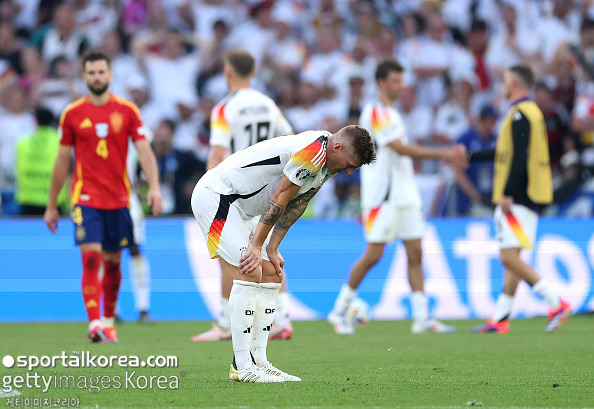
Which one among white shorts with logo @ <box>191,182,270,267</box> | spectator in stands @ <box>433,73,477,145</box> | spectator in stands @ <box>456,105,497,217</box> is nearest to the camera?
white shorts with logo @ <box>191,182,270,267</box>

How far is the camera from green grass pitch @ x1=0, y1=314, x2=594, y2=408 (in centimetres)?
541

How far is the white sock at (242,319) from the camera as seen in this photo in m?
6.19

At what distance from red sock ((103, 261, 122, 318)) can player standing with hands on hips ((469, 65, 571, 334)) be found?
3732 mm

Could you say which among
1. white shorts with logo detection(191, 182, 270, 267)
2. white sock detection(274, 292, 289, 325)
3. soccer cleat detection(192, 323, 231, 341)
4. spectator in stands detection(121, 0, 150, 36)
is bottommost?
soccer cleat detection(192, 323, 231, 341)

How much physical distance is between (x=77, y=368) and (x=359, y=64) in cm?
1028

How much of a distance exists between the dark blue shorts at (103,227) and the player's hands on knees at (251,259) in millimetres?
3094

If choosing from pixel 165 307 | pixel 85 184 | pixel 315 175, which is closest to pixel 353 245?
pixel 165 307

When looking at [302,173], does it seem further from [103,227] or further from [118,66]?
[118,66]

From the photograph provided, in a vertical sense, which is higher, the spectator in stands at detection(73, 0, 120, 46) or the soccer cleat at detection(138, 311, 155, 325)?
the spectator in stands at detection(73, 0, 120, 46)

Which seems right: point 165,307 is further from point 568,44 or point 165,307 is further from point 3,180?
point 568,44

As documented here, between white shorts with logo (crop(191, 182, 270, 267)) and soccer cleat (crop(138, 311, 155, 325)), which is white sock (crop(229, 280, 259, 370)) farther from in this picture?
soccer cleat (crop(138, 311, 155, 325))

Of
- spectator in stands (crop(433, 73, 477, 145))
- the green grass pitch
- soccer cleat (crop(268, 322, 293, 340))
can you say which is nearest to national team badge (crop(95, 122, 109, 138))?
the green grass pitch

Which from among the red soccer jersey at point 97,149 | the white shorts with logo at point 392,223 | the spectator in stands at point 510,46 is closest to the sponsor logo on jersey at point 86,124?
the red soccer jersey at point 97,149

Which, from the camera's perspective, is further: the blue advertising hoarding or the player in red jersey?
the blue advertising hoarding
